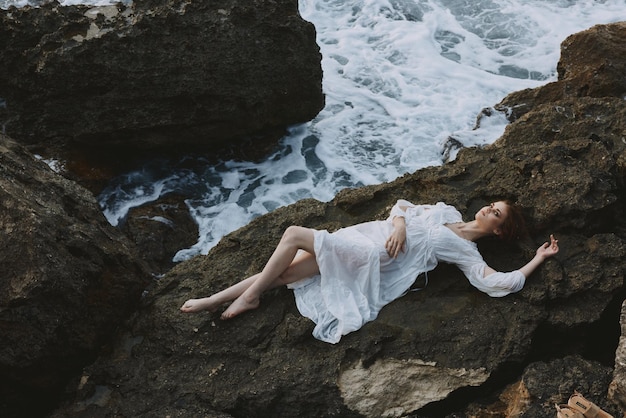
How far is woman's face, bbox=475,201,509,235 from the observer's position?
216 inches

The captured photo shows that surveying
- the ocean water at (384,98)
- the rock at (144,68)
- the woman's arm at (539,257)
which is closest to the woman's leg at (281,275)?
the woman's arm at (539,257)

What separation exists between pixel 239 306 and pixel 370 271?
1008 millimetres

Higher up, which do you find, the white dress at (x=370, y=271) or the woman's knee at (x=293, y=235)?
the woman's knee at (x=293, y=235)

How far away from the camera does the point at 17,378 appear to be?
493cm

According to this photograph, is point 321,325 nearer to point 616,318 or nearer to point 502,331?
point 502,331

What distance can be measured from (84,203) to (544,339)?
3.64 meters

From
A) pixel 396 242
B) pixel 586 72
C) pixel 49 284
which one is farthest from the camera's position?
pixel 586 72

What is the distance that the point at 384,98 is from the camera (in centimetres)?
1050

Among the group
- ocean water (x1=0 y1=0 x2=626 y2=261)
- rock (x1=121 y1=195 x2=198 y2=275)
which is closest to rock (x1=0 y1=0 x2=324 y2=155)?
ocean water (x1=0 y1=0 x2=626 y2=261)

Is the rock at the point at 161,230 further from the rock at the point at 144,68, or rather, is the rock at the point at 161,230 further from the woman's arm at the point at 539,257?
the woman's arm at the point at 539,257

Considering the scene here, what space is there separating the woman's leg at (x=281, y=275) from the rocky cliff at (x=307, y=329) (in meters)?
0.13

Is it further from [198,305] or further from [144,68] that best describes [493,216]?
[144,68]

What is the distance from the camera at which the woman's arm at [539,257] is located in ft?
17.3

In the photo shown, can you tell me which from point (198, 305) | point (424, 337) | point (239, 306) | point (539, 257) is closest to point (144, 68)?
point (198, 305)
